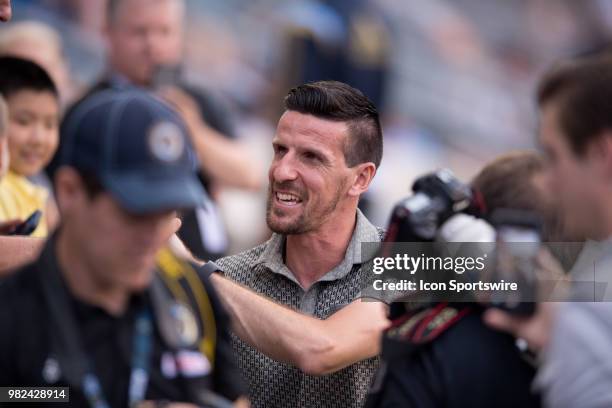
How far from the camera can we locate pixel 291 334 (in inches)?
144

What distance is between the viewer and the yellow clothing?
4559 mm

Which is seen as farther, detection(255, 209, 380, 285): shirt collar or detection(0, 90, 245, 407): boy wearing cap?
detection(255, 209, 380, 285): shirt collar

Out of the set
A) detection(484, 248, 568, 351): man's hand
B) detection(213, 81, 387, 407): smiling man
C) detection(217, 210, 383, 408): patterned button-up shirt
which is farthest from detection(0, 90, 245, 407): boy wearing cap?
detection(217, 210, 383, 408): patterned button-up shirt

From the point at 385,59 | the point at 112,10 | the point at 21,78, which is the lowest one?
the point at 385,59

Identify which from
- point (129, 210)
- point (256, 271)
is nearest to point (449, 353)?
point (129, 210)

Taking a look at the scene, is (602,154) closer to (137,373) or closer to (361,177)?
(137,373)

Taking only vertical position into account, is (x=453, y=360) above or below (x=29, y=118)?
above

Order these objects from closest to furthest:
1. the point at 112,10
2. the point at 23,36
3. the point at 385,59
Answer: the point at 112,10 → the point at 23,36 → the point at 385,59

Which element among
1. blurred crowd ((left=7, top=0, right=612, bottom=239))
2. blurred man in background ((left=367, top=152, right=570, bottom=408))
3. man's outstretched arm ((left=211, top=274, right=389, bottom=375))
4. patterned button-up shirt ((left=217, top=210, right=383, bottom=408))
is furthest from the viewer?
blurred crowd ((left=7, top=0, right=612, bottom=239))

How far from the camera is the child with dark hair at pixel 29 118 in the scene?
16.4 ft

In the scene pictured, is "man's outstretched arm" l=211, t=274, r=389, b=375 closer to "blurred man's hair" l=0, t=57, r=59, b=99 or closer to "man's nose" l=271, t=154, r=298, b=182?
"man's nose" l=271, t=154, r=298, b=182

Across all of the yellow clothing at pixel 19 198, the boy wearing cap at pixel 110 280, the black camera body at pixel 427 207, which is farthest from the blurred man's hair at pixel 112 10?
the boy wearing cap at pixel 110 280

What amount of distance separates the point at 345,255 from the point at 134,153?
1760 mm

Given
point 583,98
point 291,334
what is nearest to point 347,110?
point 291,334
